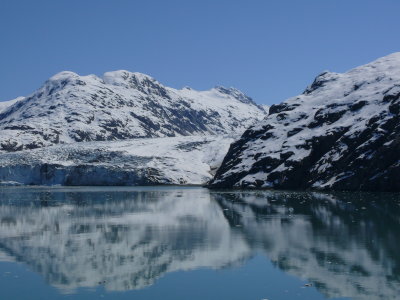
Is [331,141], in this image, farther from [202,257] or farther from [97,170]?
[202,257]

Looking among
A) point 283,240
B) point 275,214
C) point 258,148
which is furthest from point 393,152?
point 283,240

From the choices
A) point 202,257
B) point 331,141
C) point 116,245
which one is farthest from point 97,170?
point 202,257

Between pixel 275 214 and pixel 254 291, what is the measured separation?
33746mm

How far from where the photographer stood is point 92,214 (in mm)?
57906

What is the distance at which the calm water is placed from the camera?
76.2ft

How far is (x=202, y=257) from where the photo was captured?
30984 millimetres

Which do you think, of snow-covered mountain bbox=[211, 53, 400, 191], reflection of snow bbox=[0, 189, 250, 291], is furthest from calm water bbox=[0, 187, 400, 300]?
snow-covered mountain bbox=[211, 53, 400, 191]

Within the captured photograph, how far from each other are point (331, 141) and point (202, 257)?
295 ft

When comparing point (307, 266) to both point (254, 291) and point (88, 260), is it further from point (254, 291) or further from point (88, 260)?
point (88, 260)

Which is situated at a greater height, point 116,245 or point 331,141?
point 331,141

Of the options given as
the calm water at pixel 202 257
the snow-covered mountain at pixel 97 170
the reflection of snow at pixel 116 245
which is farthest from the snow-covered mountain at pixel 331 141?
the reflection of snow at pixel 116 245

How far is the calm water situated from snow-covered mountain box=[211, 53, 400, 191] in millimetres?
50381

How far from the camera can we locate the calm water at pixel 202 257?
23219mm

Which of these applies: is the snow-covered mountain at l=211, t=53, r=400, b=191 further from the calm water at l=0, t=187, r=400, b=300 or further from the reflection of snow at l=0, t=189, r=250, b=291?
the reflection of snow at l=0, t=189, r=250, b=291
